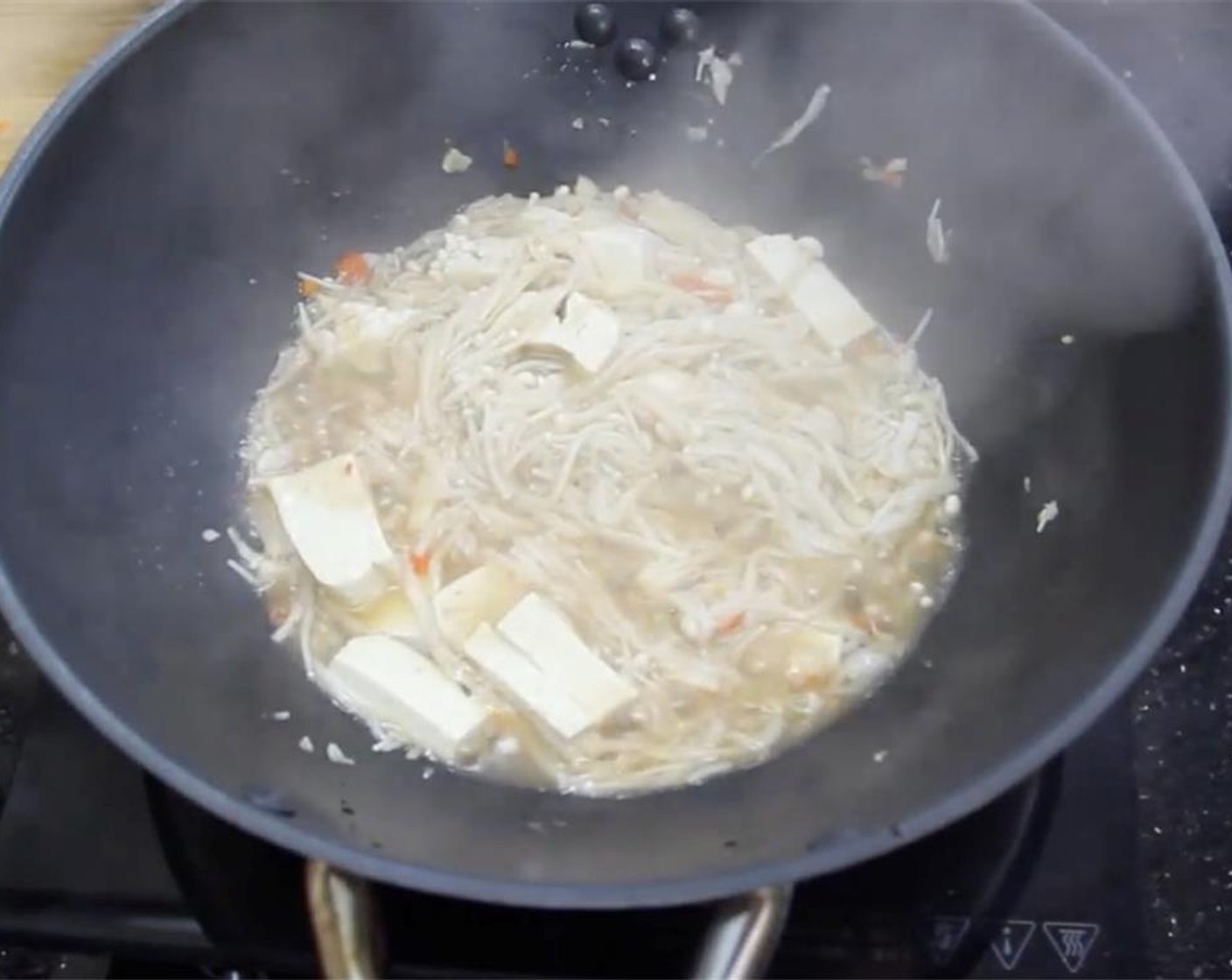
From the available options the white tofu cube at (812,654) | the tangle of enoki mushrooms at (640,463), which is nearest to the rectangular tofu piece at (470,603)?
the tangle of enoki mushrooms at (640,463)

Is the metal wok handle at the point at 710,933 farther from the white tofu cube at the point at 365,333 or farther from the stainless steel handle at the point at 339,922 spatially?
the white tofu cube at the point at 365,333

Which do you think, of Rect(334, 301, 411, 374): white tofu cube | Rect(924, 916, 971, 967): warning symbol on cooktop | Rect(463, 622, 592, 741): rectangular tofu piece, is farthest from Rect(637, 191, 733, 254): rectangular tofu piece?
Rect(924, 916, 971, 967): warning symbol on cooktop

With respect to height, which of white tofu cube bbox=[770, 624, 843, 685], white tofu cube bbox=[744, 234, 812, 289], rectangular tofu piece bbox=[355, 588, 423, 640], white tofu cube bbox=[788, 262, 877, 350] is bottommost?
white tofu cube bbox=[770, 624, 843, 685]

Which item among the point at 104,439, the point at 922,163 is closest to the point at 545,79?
the point at 922,163

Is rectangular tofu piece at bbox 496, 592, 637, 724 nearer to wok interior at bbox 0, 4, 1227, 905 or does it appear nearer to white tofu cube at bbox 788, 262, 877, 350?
wok interior at bbox 0, 4, 1227, 905

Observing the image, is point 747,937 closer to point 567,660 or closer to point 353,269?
point 567,660

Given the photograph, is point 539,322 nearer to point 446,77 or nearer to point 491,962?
point 446,77
